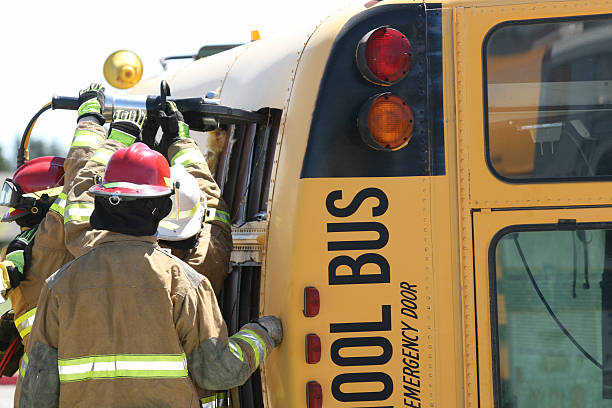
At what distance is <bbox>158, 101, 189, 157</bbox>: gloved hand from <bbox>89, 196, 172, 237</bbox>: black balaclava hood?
72 cm

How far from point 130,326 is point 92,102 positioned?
4.42 ft

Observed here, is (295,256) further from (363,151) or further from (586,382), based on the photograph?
(586,382)

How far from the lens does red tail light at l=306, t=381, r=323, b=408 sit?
2926 mm

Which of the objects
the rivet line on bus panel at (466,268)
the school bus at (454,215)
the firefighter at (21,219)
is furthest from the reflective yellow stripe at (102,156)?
the rivet line on bus panel at (466,268)

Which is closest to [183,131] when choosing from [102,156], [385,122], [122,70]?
[102,156]

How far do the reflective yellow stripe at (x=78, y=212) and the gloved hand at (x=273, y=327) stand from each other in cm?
90

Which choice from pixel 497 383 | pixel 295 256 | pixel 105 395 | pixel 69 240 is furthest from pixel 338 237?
pixel 69 240

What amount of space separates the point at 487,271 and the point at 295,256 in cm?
68

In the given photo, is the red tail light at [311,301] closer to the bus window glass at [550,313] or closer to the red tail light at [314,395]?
the red tail light at [314,395]

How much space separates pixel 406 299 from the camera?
2945mm

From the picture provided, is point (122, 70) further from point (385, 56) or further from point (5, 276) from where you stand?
point (385, 56)

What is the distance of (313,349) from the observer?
293 cm

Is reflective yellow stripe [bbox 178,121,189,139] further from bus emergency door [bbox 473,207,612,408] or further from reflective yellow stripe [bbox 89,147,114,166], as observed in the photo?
bus emergency door [bbox 473,207,612,408]

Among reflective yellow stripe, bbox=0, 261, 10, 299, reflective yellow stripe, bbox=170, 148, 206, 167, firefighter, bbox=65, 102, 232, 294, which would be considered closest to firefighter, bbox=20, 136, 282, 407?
firefighter, bbox=65, 102, 232, 294
